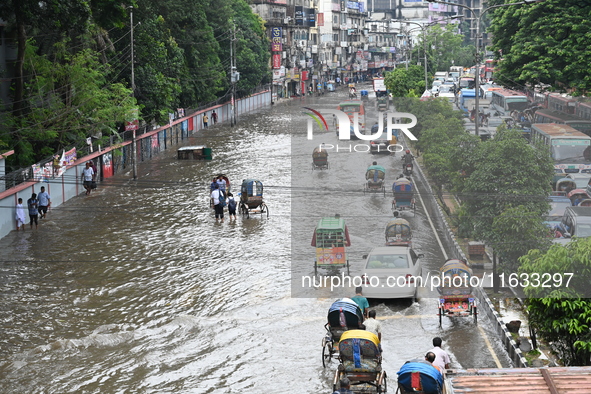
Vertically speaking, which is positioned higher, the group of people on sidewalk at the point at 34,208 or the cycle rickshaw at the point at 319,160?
the cycle rickshaw at the point at 319,160

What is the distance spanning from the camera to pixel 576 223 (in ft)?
85.1

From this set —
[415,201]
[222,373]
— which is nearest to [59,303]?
[222,373]

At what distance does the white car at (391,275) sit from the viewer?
21.1 m

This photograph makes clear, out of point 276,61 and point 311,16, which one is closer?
point 276,61

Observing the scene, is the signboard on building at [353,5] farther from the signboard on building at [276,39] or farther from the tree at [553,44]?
the tree at [553,44]

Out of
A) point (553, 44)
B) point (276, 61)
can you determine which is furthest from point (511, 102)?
point (276, 61)

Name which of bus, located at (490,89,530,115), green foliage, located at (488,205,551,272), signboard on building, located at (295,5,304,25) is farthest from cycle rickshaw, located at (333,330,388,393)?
signboard on building, located at (295,5,304,25)

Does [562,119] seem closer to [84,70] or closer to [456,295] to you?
[84,70]

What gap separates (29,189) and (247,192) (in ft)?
29.6

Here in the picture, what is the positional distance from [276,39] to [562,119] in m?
53.8

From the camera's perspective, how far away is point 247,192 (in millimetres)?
34500

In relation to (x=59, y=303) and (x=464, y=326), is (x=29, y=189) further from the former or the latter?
(x=464, y=326)

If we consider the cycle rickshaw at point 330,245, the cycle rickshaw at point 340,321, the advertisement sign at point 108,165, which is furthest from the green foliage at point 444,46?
the cycle rickshaw at point 340,321

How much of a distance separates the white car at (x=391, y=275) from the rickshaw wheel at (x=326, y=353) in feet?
12.5
